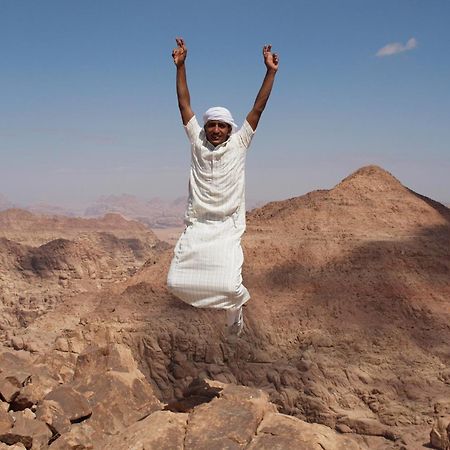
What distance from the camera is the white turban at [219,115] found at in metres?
4.03

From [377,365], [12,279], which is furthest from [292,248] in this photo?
[12,279]

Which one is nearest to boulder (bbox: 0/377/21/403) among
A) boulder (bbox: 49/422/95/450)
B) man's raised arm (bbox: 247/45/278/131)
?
boulder (bbox: 49/422/95/450)

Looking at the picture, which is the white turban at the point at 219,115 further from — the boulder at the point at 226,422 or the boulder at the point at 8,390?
the boulder at the point at 8,390

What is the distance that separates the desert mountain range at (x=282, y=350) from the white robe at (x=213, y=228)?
1020 mm

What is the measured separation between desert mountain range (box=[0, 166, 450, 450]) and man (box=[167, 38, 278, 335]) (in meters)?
1.03

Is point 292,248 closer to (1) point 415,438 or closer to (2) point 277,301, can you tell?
(2) point 277,301

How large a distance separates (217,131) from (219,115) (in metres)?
0.13

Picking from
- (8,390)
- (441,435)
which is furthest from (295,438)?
(8,390)

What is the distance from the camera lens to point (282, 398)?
23.2 ft

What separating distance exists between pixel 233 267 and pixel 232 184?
679mm

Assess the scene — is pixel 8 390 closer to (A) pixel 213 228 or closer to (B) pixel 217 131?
(A) pixel 213 228

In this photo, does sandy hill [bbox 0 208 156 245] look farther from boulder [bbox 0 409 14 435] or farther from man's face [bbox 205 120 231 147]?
man's face [bbox 205 120 231 147]

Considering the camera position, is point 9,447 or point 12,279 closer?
point 9,447

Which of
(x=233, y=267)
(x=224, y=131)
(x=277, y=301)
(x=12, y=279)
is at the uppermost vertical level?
(x=224, y=131)
